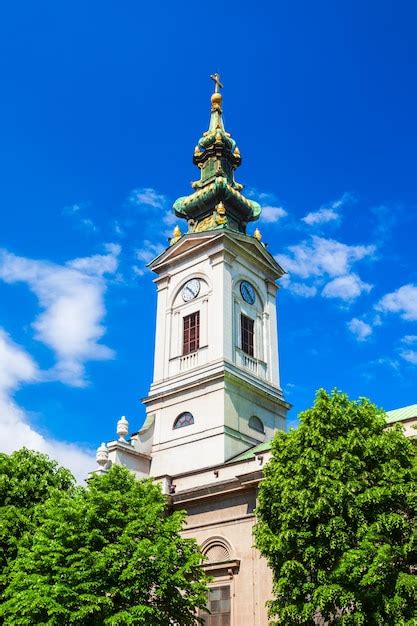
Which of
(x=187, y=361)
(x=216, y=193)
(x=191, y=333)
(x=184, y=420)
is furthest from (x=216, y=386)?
(x=216, y=193)

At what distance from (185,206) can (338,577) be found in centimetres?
2944


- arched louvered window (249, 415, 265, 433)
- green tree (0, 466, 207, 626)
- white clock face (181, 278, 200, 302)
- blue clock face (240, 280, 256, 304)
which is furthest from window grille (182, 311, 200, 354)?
green tree (0, 466, 207, 626)

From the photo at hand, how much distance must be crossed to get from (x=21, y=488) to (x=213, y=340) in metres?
13.2

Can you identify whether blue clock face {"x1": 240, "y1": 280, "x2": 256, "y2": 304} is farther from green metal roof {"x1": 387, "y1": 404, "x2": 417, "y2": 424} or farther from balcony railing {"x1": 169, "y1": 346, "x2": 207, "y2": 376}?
green metal roof {"x1": 387, "y1": 404, "x2": 417, "y2": 424}

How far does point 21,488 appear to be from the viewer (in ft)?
90.0

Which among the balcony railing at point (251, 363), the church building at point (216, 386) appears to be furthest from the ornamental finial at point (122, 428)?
the balcony railing at point (251, 363)

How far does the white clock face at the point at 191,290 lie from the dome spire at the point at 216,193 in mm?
3377

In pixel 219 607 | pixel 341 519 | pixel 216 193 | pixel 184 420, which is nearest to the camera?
pixel 341 519

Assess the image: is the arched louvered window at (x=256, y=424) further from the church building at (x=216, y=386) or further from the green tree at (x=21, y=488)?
the green tree at (x=21, y=488)

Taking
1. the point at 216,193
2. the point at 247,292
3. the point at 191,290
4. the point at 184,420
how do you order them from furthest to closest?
the point at 216,193
the point at 247,292
the point at 191,290
the point at 184,420

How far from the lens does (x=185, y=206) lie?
43906mm

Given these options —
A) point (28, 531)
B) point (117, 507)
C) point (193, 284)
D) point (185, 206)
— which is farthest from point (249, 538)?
point (185, 206)

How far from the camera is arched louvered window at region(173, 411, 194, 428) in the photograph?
117 ft

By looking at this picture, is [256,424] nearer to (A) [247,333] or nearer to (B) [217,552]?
(A) [247,333]
